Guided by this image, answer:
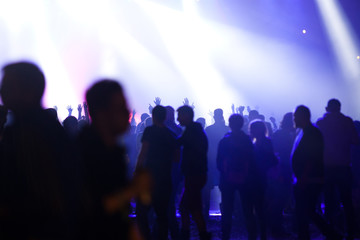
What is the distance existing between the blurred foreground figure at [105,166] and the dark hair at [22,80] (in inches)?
14.6

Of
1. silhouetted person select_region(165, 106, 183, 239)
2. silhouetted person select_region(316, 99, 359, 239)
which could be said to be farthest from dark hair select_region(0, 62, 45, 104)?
silhouetted person select_region(316, 99, 359, 239)

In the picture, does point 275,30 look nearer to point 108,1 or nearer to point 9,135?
point 108,1

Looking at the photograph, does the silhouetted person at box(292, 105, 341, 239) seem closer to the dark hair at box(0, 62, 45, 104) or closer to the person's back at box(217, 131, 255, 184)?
the person's back at box(217, 131, 255, 184)

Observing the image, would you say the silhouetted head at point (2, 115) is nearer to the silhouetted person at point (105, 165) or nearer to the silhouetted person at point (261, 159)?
the silhouetted person at point (105, 165)

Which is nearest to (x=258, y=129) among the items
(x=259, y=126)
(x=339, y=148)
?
(x=259, y=126)

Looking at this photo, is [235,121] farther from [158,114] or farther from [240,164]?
[158,114]

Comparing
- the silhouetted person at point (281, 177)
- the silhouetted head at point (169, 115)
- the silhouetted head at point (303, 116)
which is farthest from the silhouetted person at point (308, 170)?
the silhouetted head at point (169, 115)

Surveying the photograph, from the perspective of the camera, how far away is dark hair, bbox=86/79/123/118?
1.80 meters

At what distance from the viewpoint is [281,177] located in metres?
6.39

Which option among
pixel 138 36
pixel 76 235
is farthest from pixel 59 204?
pixel 138 36

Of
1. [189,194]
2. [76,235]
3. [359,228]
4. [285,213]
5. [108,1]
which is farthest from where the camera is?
[108,1]

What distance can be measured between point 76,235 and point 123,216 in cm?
22

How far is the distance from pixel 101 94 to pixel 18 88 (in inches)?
19.7

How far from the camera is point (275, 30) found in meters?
18.5
